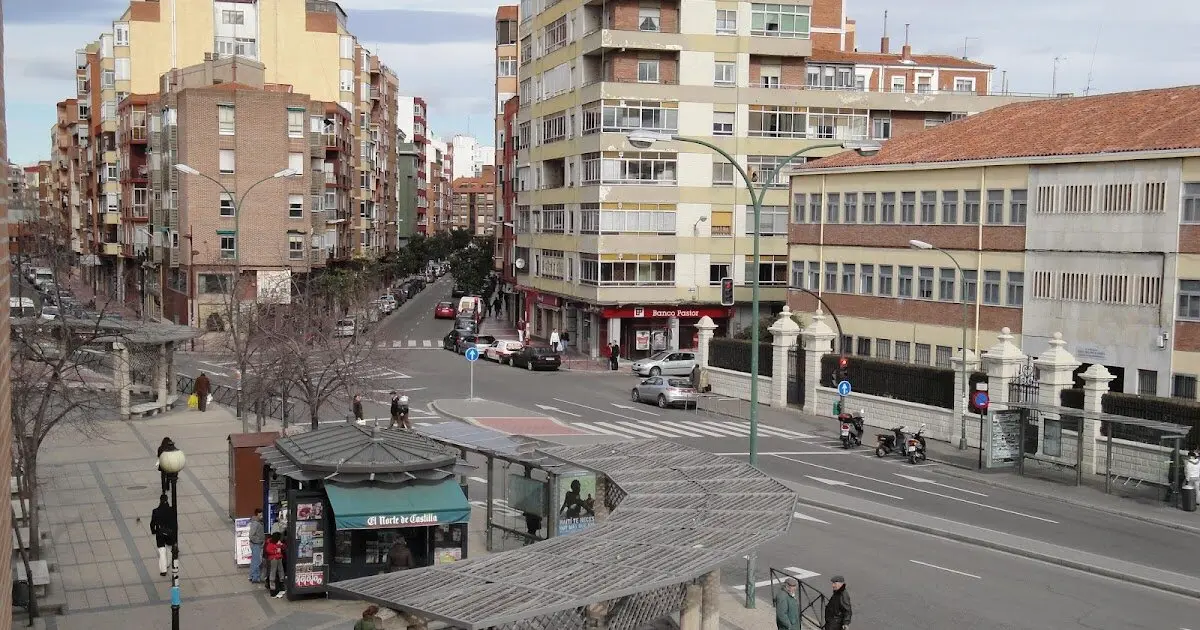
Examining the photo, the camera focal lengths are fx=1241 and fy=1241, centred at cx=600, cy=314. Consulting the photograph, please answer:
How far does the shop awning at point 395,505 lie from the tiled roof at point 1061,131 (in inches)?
1146

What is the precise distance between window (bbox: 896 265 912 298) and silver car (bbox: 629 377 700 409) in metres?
9.45

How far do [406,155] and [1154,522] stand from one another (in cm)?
13565

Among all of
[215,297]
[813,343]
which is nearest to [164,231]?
[215,297]

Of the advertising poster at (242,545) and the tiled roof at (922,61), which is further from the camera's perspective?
the tiled roof at (922,61)

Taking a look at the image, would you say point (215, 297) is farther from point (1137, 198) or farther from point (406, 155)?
point (406, 155)

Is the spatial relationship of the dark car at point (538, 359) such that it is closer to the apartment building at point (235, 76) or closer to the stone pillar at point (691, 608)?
the apartment building at point (235, 76)

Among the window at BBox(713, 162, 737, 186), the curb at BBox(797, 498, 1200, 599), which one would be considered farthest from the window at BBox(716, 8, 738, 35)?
the curb at BBox(797, 498, 1200, 599)

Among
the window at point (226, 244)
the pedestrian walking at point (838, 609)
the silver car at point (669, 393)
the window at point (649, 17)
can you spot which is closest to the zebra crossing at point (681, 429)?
the silver car at point (669, 393)

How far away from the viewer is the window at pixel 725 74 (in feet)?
213

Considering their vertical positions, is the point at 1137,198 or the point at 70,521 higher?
the point at 1137,198

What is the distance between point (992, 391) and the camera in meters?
37.4

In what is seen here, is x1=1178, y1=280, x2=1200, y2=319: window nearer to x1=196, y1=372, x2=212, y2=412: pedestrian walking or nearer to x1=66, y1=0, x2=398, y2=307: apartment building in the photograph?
x1=196, y1=372, x2=212, y2=412: pedestrian walking

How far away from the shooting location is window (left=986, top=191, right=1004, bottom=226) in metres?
46.0

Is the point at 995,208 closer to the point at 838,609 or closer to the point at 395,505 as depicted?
the point at 838,609
